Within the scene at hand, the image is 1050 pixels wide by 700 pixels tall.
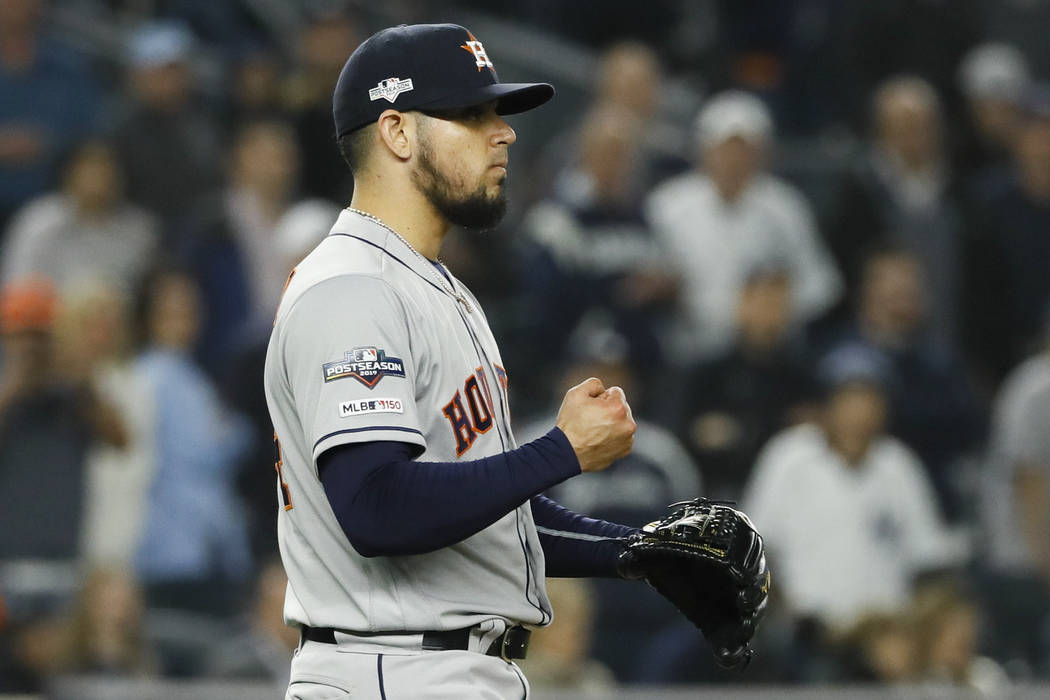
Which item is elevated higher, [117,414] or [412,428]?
[412,428]

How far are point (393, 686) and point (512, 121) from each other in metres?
7.13

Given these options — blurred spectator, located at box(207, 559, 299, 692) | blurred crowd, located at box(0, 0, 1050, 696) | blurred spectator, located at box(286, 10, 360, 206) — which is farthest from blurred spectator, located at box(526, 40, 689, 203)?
blurred spectator, located at box(207, 559, 299, 692)

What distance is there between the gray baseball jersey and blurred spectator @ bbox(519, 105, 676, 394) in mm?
4778

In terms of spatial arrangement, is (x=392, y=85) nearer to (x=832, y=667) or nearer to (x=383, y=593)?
(x=383, y=593)

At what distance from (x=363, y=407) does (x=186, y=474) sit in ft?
14.9

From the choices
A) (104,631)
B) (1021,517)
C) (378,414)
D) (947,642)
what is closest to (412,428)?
(378,414)

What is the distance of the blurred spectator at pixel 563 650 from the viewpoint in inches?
243

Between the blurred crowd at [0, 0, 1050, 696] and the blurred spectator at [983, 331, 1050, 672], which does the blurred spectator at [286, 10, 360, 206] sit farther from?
the blurred spectator at [983, 331, 1050, 672]

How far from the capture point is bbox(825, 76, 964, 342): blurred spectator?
862 cm

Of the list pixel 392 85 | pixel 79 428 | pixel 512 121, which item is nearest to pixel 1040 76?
pixel 512 121

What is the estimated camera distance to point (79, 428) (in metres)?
6.66

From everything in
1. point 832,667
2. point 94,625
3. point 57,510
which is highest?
point 57,510

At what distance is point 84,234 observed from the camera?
26.0 ft

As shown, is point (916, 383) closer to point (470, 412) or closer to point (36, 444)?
point (36, 444)
